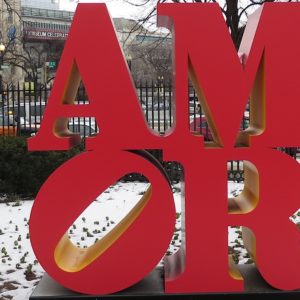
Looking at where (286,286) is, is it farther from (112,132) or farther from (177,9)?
(177,9)

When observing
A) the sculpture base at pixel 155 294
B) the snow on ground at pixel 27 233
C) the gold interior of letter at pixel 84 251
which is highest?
the gold interior of letter at pixel 84 251

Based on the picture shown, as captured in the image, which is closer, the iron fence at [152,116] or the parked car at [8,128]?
the iron fence at [152,116]

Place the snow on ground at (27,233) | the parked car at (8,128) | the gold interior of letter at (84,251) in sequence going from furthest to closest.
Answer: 1. the parked car at (8,128)
2. the snow on ground at (27,233)
3. the gold interior of letter at (84,251)

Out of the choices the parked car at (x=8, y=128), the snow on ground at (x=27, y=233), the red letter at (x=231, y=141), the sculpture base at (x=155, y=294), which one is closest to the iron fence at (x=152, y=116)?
the parked car at (x=8, y=128)

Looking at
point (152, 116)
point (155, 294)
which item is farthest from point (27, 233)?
point (152, 116)

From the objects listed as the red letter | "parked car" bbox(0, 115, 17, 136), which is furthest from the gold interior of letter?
"parked car" bbox(0, 115, 17, 136)

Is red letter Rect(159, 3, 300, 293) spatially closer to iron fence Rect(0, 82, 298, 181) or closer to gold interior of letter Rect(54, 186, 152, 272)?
gold interior of letter Rect(54, 186, 152, 272)

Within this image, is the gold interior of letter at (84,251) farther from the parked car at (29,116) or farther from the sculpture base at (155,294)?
the parked car at (29,116)

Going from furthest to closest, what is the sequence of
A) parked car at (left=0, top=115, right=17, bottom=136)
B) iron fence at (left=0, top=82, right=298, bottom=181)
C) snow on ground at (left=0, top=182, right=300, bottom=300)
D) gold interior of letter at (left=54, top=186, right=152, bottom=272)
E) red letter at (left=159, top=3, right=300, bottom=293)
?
1. parked car at (left=0, top=115, right=17, bottom=136)
2. iron fence at (left=0, top=82, right=298, bottom=181)
3. snow on ground at (left=0, top=182, right=300, bottom=300)
4. gold interior of letter at (left=54, top=186, right=152, bottom=272)
5. red letter at (left=159, top=3, right=300, bottom=293)

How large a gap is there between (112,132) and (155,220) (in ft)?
2.72

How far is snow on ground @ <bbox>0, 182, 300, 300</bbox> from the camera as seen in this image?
5.41 metres

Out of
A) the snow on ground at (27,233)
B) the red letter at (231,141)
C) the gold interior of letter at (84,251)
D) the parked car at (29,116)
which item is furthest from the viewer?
the parked car at (29,116)

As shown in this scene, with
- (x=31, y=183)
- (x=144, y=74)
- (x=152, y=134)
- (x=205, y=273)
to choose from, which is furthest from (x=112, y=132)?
(x=144, y=74)

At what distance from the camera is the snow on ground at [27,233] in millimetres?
5414
